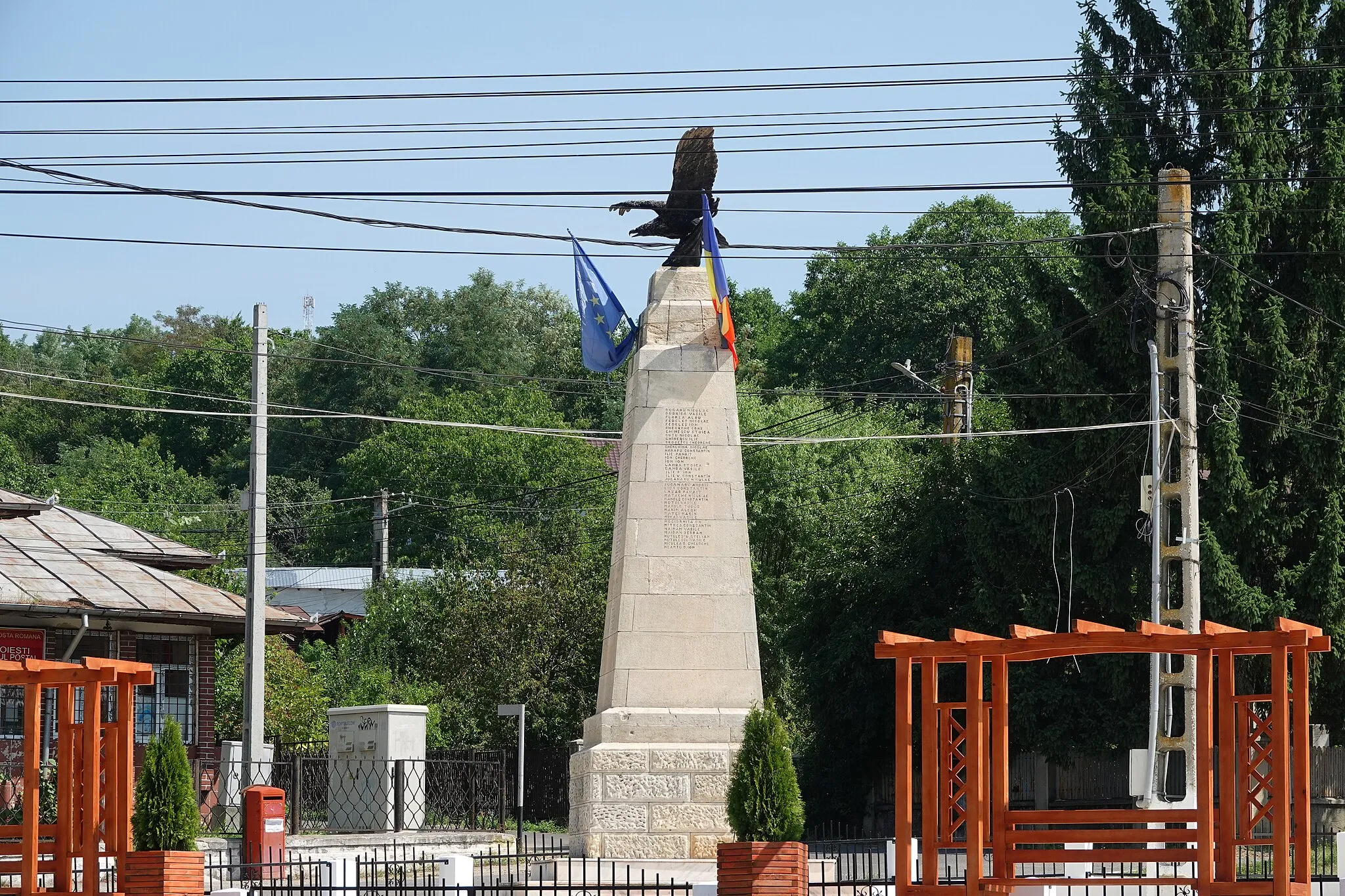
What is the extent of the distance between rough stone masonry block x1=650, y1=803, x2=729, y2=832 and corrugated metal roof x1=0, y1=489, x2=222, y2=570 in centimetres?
1635

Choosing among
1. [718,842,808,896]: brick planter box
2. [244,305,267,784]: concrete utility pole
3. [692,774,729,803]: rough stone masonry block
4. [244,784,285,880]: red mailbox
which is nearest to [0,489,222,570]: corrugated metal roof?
[244,305,267,784]: concrete utility pole

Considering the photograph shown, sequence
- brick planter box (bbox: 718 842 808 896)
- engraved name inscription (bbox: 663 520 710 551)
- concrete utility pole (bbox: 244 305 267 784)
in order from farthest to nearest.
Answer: concrete utility pole (bbox: 244 305 267 784), engraved name inscription (bbox: 663 520 710 551), brick planter box (bbox: 718 842 808 896)

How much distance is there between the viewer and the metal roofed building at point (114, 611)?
1190 inches

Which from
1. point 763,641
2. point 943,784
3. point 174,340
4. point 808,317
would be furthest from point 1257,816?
point 174,340

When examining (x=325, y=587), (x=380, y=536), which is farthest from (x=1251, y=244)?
(x=325, y=587)

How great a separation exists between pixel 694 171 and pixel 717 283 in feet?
5.43

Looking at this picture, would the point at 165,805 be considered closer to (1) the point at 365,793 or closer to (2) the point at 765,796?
(2) the point at 765,796

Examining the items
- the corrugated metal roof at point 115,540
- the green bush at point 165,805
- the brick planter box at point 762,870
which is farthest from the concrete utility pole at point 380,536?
the brick planter box at point 762,870

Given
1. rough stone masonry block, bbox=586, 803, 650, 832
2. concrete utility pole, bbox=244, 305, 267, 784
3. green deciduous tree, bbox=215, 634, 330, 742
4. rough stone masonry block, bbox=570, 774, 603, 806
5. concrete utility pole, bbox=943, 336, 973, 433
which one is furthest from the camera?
green deciduous tree, bbox=215, 634, 330, 742

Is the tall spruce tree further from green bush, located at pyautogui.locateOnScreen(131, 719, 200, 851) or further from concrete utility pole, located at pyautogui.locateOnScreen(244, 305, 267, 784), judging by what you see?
green bush, located at pyautogui.locateOnScreen(131, 719, 200, 851)

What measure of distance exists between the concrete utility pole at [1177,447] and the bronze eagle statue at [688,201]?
7154mm

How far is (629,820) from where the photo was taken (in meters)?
21.1

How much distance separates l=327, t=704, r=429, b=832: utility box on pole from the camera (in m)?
29.6

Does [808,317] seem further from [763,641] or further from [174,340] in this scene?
[174,340]
